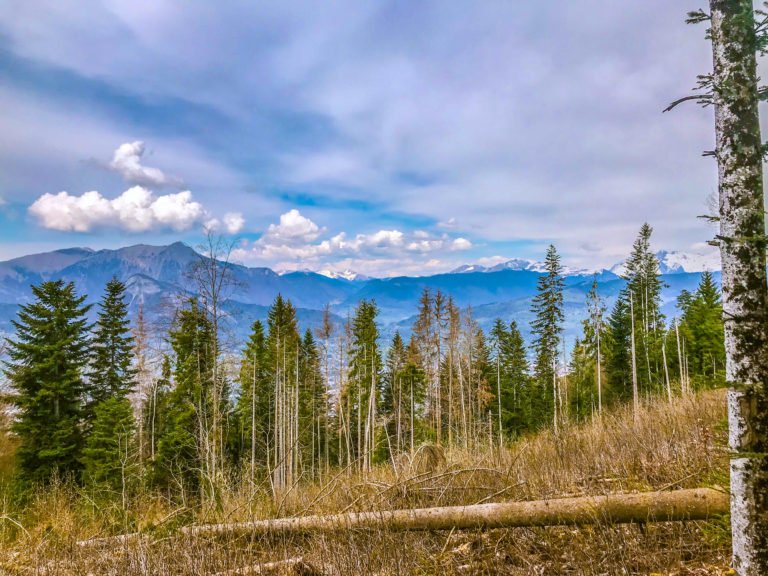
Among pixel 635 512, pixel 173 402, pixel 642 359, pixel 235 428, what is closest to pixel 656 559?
pixel 635 512

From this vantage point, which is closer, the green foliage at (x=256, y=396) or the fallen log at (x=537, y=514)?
the fallen log at (x=537, y=514)

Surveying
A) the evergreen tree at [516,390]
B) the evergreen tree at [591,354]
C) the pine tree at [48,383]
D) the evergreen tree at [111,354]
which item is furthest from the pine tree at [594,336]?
the pine tree at [48,383]

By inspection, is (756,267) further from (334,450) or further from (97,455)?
(334,450)

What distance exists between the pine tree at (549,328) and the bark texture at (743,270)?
27.7m

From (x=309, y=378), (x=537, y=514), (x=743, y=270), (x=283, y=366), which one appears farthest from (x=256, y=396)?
(x=743, y=270)

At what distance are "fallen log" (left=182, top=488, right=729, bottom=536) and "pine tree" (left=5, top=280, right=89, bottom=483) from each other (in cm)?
2113

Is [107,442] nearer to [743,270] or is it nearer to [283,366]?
[283,366]

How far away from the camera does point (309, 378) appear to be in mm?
34688

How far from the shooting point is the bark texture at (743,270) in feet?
8.70

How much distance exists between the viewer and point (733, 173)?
2848 millimetres

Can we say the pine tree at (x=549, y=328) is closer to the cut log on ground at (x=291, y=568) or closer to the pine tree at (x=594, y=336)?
the pine tree at (x=594, y=336)

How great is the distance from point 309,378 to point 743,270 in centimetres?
3406

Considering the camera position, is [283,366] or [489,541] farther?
[283,366]

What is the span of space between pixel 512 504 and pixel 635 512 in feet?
3.87
